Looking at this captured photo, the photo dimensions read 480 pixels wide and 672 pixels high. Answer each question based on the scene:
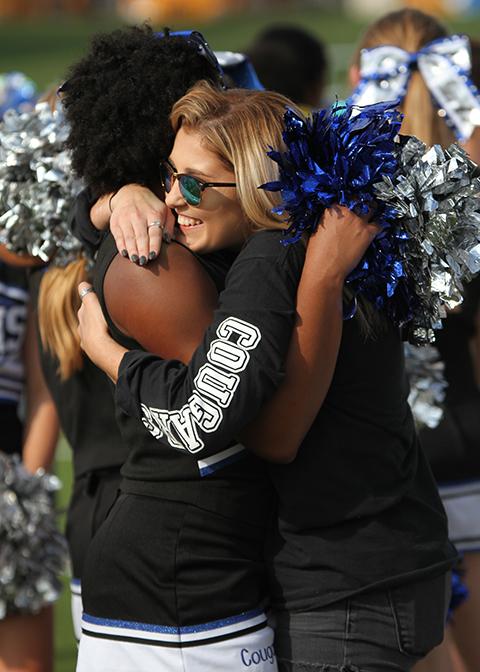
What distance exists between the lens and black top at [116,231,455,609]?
2271 mm

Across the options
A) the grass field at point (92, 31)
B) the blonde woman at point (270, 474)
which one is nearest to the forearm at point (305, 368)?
the blonde woman at point (270, 474)

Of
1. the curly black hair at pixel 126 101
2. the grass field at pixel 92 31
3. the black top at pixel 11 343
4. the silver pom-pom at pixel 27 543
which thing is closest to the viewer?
the curly black hair at pixel 126 101

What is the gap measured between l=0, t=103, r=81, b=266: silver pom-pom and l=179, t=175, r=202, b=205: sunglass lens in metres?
0.67

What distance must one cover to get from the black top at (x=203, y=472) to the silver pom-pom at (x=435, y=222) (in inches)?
14.6

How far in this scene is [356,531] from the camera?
244 centimetres

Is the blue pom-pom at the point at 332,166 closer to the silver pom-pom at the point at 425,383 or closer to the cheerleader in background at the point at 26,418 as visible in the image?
the silver pom-pom at the point at 425,383

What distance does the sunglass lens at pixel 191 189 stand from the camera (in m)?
2.43

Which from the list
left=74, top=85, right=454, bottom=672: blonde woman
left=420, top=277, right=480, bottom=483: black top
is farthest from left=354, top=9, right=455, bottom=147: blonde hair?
left=74, top=85, right=454, bottom=672: blonde woman

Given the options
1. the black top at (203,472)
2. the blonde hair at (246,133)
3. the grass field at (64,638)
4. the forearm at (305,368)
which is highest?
the blonde hair at (246,133)

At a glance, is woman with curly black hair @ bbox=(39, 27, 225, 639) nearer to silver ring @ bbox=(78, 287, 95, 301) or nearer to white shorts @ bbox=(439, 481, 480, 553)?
silver ring @ bbox=(78, 287, 95, 301)

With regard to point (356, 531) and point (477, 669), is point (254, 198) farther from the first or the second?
point (477, 669)

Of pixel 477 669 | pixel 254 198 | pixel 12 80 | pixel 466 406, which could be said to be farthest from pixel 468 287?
pixel 12 80

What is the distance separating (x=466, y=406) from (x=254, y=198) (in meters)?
1.58

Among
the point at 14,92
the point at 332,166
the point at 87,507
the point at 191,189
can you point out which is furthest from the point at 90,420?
the point at 14,92
